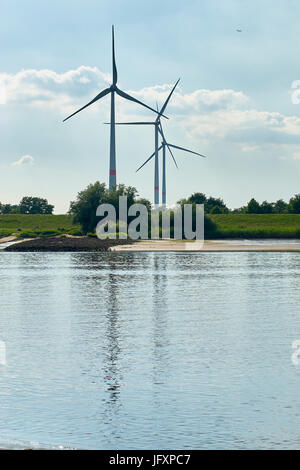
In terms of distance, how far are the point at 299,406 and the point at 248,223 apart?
13433cm

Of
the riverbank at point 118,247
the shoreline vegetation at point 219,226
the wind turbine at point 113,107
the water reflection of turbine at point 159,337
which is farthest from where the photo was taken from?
the shoreline vegetation at point 219,226

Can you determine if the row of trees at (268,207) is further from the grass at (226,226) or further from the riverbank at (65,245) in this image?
the riverbank at (65,245)

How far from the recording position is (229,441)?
1135 cm

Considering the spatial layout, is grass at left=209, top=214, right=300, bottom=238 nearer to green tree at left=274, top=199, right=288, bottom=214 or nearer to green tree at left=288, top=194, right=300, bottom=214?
green tree at left=288, top=194, right=300, bottom=214

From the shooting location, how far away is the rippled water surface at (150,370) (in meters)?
11.9

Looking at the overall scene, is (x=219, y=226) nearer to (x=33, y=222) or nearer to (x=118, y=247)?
(x=118, y=247)

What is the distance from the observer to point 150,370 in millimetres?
16719

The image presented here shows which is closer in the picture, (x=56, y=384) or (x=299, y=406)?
(x=299, y=406)

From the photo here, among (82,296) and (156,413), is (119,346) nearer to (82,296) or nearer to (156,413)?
(156,413)

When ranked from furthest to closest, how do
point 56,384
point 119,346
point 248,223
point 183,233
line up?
point 248,223 → point 183,233 → point 119,346 → point 56,384

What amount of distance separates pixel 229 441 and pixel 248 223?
13649 cm

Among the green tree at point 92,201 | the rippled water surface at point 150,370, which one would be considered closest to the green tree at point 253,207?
the green tree at point 92,201
